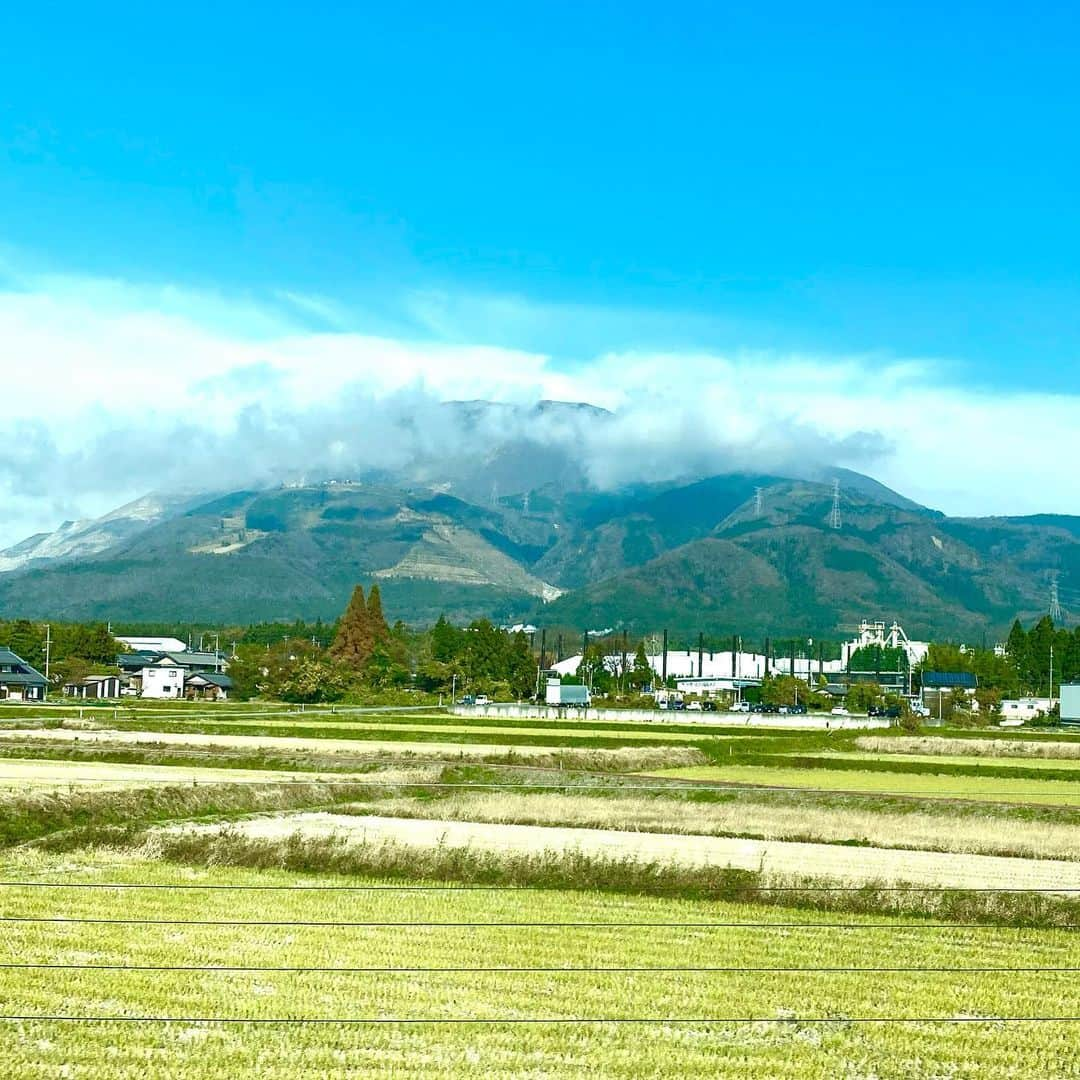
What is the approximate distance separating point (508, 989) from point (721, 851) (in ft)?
42.5

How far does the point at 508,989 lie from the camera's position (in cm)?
1738

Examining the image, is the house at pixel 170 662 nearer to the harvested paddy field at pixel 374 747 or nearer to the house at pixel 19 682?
the house at pixel 19 682

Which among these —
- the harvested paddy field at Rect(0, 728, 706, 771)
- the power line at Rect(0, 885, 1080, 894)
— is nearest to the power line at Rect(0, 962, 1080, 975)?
the power line at Rect(0, 885, 1080, 894)

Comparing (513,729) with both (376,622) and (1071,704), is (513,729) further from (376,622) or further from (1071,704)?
(376,622)

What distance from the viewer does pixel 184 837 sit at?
28891mm

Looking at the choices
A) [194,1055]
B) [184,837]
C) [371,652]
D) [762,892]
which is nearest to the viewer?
[194,1055]

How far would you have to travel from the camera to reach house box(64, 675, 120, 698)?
124m

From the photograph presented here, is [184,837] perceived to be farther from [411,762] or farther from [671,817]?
[411,762]

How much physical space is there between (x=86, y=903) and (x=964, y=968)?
14.3 metres

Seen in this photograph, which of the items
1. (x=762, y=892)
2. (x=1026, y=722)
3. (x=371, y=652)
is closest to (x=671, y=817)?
(x=762, y=892)

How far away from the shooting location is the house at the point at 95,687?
4884 inches

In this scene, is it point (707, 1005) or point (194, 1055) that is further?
point (707, 1005)

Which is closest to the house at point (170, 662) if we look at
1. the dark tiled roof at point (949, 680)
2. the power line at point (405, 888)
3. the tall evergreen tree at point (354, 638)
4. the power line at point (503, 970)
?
the tall evergreen tree at point (354, 638)

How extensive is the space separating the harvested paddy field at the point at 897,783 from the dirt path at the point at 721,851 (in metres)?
14.9
